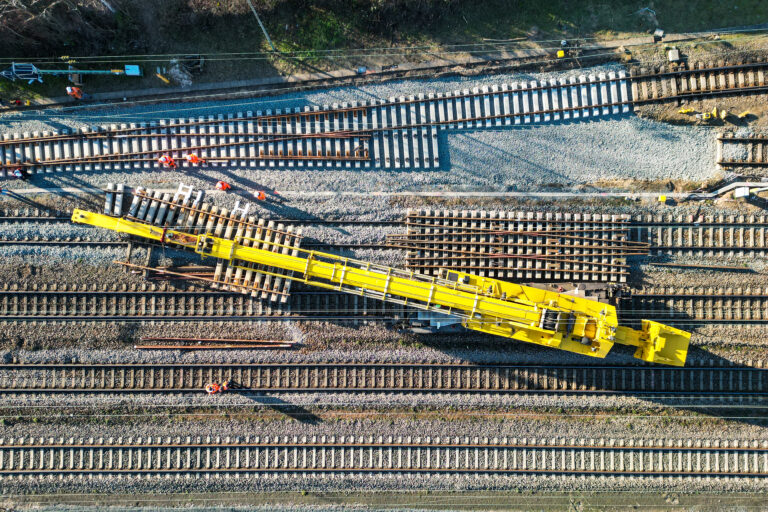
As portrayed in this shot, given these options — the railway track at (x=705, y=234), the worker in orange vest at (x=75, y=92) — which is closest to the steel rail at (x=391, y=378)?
the railway track at (x=705, y=234)

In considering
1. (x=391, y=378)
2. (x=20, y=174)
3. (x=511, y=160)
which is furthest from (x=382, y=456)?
(x=20, y=174)

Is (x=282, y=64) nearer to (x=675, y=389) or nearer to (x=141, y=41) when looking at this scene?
(x=141, y=41)

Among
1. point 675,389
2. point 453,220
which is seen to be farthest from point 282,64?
point 675,389

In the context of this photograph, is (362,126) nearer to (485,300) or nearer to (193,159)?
(193,159)

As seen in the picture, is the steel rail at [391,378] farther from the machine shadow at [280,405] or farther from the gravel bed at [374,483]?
the gravel bed at [374,483]

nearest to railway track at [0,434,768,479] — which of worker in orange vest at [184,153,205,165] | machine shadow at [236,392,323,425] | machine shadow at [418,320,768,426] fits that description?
machine shadow at [236,392,323,425]

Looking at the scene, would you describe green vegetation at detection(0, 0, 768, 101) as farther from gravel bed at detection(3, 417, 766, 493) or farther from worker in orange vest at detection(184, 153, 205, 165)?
gravel bed at detection(3, 417, 766, 493)
